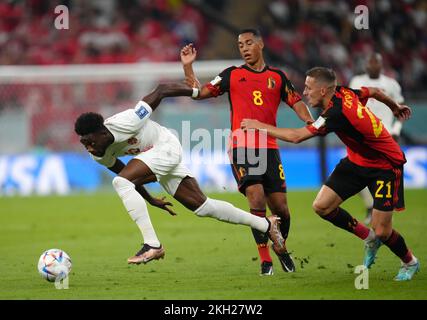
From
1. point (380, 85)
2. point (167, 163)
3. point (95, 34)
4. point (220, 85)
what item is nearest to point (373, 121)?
point (220, 85)

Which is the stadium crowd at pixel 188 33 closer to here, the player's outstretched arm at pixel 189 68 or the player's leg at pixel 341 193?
the player's outstretched arm at pixel 189 68

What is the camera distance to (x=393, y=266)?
10.2 m

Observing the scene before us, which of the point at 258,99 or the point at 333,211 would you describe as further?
the point at 258,99

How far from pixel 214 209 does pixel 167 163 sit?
701 millimetres

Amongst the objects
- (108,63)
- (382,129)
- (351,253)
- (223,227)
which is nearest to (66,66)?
(108,63)

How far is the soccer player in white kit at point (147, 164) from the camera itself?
9172 millimetres

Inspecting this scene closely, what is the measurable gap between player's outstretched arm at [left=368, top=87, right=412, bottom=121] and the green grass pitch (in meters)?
1.72

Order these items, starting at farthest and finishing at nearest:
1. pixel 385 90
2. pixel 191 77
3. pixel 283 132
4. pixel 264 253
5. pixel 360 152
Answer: pixel 385 90, pixel 191 77, pixel 264 253, pixel 360 152, pixel 283 132

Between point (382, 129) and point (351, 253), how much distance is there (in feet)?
9.18

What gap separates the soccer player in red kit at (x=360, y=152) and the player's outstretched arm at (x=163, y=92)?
1.19m

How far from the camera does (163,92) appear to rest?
31.7 ft

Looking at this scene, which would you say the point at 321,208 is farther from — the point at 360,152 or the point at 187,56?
the point at 187,56

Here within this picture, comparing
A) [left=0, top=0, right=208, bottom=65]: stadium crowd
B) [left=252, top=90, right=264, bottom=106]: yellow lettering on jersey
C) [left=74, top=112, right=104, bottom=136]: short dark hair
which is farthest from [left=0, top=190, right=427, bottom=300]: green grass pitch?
[left=0, top=0, right=208, bottom=65]: stadium crowd
